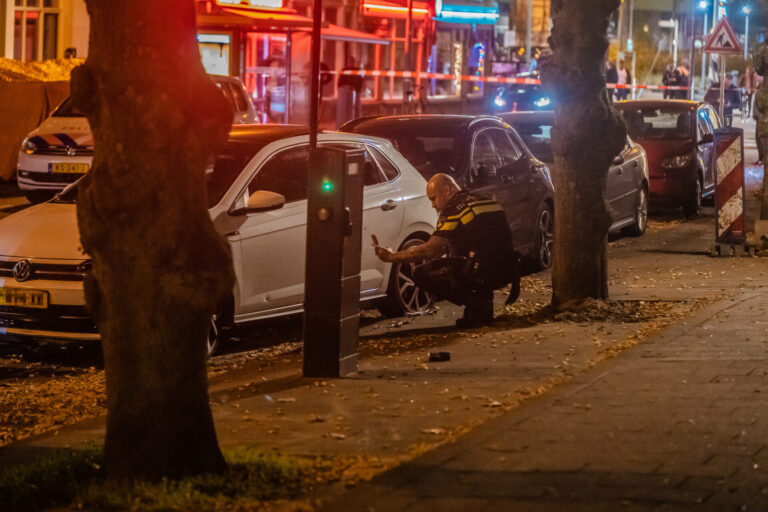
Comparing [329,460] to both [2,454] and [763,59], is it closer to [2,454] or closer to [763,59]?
[2,454]

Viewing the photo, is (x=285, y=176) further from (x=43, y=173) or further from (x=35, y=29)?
(x=35, y=29)

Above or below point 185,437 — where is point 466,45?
above

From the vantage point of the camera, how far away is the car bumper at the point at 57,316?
9.79 m

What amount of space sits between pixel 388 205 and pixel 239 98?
11.0 m

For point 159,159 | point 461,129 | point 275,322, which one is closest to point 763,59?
point 461,129

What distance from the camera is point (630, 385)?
324 inches

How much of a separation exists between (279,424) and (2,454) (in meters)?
1.40

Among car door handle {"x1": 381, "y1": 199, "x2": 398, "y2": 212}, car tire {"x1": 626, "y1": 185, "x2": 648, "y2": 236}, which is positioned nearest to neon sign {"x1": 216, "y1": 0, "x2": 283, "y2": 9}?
car tire {"x1": 626, "y1": 185, "x2": 648, "y2": 236}

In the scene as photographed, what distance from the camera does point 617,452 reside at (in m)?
6.58

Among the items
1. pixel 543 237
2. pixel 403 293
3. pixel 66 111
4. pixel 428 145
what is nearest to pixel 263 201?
pixel 403 293

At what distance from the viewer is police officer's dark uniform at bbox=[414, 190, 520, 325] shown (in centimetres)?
1080

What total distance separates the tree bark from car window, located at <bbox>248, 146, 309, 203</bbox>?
4.72 metres

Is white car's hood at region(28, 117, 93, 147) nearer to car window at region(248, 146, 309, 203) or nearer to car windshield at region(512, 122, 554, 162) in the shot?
car windshield at region(512, 122, 554, 162)

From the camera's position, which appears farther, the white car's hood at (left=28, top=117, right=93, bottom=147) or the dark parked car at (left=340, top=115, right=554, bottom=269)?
the white car's hood at (left=28, top=117, right=93, bottom=147)
